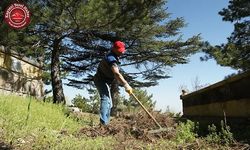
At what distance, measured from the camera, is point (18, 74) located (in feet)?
37.7

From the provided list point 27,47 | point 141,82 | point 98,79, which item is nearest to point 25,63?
point 27,47

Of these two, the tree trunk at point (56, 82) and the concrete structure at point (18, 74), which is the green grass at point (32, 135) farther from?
the tree trunk at point (56, 82)

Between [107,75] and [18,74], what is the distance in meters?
4.89

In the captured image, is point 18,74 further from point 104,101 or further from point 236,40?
point 236,40

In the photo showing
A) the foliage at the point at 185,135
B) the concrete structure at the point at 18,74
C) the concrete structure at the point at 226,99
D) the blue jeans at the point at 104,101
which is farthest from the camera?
the concrete structure at the point at 18,74

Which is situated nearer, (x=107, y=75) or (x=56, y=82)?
(x=107, y=75)

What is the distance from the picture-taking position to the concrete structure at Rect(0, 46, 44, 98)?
413 inches

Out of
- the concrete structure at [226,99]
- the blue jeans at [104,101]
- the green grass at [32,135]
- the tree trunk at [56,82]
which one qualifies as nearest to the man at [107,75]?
the blue jeans at [104,101]

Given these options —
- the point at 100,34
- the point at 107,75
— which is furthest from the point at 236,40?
the point at 107,75

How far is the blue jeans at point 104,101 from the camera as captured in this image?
722 centimetres

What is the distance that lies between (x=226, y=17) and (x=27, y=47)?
27.2 ft

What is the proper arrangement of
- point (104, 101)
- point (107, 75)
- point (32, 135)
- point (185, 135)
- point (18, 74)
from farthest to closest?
point (18, 74) → point (107, 75) → point (104, 101) → point (185, 135) → point (32, 135)

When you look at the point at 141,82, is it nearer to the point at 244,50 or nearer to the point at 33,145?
the point at 244,50

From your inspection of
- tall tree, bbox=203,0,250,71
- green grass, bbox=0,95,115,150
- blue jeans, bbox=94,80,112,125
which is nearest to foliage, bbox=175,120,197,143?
green grass, bbox=0,95,115,150
